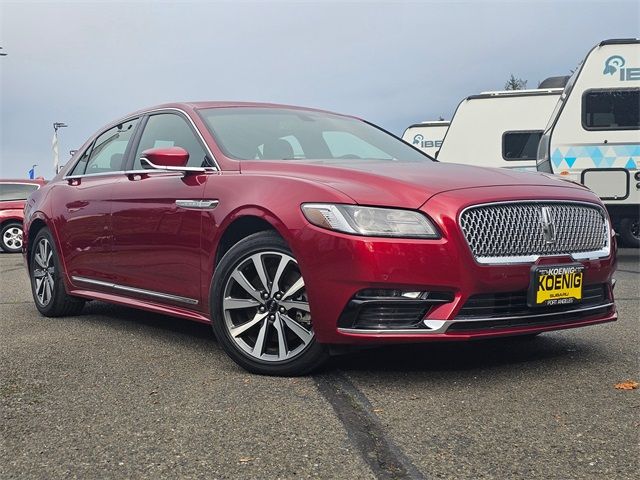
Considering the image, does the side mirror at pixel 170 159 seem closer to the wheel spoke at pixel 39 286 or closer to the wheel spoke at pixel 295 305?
the wheel spoke at pixel 295 305

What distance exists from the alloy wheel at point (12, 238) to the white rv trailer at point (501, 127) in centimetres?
908

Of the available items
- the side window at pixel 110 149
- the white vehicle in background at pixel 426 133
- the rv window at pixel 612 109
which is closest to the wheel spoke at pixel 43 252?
the side window at pixel 110 149

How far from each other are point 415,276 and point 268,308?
2.67 feet

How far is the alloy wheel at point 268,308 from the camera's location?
366 cm

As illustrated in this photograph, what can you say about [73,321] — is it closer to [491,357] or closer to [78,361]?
[78,361]

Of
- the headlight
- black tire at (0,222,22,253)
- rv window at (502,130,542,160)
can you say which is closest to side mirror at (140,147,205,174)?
the headlight

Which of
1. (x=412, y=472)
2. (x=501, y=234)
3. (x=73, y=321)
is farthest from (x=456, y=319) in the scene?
(x=73, y=321)

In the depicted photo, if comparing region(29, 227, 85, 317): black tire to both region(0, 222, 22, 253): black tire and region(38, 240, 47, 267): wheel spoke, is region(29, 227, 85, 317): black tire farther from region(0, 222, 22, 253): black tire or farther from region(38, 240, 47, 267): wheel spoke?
region(0, 222, 22, 253): black tire

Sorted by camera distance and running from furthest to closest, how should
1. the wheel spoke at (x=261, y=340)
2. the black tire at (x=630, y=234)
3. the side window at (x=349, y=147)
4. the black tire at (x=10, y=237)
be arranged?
the black tire at (x=10, y=237)
the black tire at (x=630, y=234)
the side window at (x=349, y=147)
the wheel spoke at (x=261, y=340)

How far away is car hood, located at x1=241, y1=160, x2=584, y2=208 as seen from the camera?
3466mm

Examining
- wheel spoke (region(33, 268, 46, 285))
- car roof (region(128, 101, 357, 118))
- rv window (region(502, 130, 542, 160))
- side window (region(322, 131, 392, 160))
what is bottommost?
rv window (region(502, 130, 542, 160))

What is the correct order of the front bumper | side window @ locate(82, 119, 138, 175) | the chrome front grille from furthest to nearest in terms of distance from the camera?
side window @ locate(82, 119, 138, 175) → the chrome front grille → the front bumper

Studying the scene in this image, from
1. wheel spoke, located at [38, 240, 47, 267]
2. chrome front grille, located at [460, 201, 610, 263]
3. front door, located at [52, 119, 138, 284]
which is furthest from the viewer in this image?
wheel spoke, located at [38, 240, 47, 267]

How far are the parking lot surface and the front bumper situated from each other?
0.27 meters
